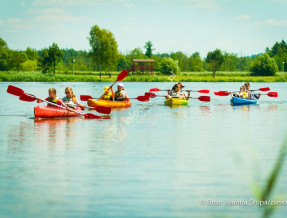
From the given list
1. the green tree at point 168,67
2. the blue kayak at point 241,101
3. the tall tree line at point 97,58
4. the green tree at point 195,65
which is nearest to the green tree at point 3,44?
the tall tree line at point 97,58

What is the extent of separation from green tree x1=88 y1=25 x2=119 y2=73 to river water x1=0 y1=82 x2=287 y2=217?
252 ft

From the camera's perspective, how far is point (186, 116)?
69.4 feet

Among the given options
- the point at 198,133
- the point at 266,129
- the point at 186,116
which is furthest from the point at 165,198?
the point at 186,116

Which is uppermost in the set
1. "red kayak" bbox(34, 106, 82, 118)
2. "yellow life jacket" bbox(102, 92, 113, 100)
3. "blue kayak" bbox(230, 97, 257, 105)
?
"yellow life jacket" bbox(102, 92, 113, 100)

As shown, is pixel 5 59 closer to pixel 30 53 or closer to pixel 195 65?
pixel 30 53

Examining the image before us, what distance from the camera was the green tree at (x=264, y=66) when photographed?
101 m

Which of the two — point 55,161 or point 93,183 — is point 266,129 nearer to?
point 55,161

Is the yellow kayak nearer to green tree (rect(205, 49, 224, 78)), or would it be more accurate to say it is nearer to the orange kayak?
the orange kayak

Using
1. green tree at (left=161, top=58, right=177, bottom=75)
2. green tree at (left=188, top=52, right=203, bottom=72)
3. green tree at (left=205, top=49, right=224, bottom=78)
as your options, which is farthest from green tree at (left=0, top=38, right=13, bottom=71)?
green tree at (left=188, top=52, right=203, bottom=72)

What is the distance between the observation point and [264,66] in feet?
331

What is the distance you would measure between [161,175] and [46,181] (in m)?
1.81

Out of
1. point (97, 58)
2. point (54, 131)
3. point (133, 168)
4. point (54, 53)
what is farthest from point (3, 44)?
point (133, 168)

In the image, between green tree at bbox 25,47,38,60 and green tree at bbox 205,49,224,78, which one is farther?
green tree at bbox 25,47,38,60

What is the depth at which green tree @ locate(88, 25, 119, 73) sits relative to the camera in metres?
93.9
